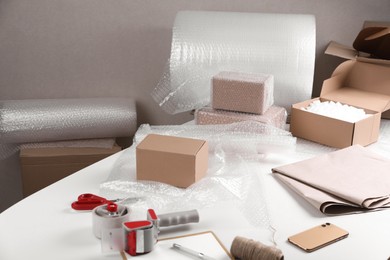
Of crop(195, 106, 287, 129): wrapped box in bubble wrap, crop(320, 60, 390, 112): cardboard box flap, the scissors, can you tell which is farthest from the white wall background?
the scissors

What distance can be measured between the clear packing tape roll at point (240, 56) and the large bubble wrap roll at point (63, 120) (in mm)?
387

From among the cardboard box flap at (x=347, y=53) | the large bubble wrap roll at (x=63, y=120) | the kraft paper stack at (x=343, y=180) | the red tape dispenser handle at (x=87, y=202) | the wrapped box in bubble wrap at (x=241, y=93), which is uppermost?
the cardboard box flap at (x=347, y=53)

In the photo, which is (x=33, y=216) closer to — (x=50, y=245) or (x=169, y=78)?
(x=50, y=245)

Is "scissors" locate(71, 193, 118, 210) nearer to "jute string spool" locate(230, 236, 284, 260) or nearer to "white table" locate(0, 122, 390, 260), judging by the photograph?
"white table" locate(0, 122, 390, 260)

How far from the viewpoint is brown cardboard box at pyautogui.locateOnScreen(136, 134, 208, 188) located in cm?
129

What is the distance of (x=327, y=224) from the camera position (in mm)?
1169

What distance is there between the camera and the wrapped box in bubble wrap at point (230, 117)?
5.30 ft

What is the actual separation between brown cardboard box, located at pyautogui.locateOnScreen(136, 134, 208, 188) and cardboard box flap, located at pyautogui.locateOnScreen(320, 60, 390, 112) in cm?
76

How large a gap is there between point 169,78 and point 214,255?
3.47 ft

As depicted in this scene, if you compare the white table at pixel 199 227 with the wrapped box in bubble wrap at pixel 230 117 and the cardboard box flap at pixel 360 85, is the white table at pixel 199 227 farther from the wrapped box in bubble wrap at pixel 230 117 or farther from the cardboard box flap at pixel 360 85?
the cardboard box flap at pixel 360 85

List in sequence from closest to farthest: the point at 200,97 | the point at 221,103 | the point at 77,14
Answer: the point at 221,103 → the point at 200,97 → the point at 77,14

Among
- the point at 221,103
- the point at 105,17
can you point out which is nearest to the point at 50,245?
the point at 221,103

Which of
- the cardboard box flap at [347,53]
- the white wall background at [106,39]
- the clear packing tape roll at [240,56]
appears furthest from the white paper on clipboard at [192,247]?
the white wall background at [106,39]

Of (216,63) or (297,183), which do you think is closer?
(297,183)
